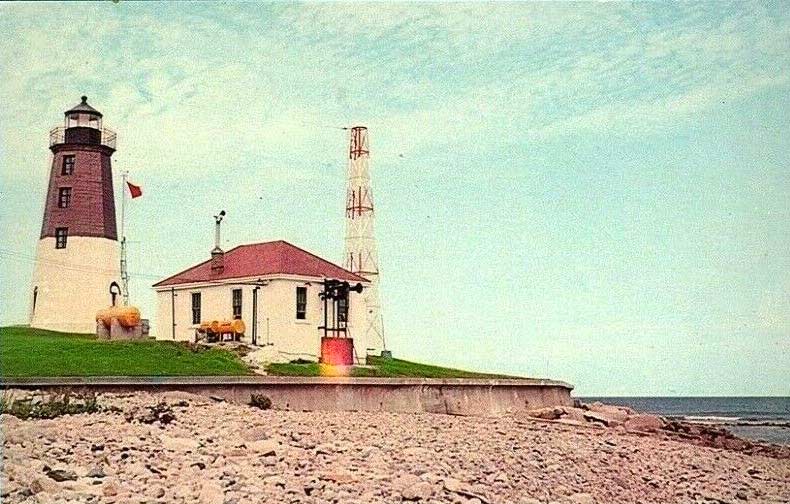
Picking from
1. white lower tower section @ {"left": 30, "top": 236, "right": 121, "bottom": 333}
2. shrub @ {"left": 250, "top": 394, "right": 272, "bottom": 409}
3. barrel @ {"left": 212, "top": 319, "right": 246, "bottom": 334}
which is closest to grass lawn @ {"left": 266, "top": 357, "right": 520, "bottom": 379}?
barrel @ {"left": 212, "top": 319, "right": 246, "bottom": 334}

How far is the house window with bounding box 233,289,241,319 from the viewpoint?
2436cm

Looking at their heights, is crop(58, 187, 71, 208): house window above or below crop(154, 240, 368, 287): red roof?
above

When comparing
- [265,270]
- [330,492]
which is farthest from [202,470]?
[265,270]

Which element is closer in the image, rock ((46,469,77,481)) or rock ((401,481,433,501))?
rock ((46,469,77,481))

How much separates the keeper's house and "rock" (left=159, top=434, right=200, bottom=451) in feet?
35.6

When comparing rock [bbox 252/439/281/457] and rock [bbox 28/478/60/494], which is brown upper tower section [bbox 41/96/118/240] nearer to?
rock [bbox 252/439/281/457]

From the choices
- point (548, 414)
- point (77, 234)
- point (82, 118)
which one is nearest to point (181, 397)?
point (548, 414)

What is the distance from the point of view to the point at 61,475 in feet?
33.4

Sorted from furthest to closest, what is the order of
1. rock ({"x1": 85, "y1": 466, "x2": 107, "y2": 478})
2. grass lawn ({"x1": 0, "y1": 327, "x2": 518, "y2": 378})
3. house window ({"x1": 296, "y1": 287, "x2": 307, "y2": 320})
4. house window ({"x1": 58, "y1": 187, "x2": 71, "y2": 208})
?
house window ({"x1": 58, "y1": 187, "x2": 71, "y2": 208}) < house window ({"x1": 296, "y1": 287, "x2": 307, "y2": 320}) < grass lawn ({"x1": 0, "y1": 327, "x2": 518, "y2": 378}) < rock ({"x1": 85, "y1": 466, "x2": 107, "y2": 478})

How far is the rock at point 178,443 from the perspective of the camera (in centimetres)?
1180

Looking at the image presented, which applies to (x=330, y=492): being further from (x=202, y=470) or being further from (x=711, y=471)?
(x=711, y=471)

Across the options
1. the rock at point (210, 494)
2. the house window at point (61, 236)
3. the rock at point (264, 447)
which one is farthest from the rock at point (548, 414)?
the rock at point (210, 494)

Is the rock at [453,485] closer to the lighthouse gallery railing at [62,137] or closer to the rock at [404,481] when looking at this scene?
the rock at [404,481]

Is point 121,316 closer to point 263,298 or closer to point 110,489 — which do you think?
point 263,298
